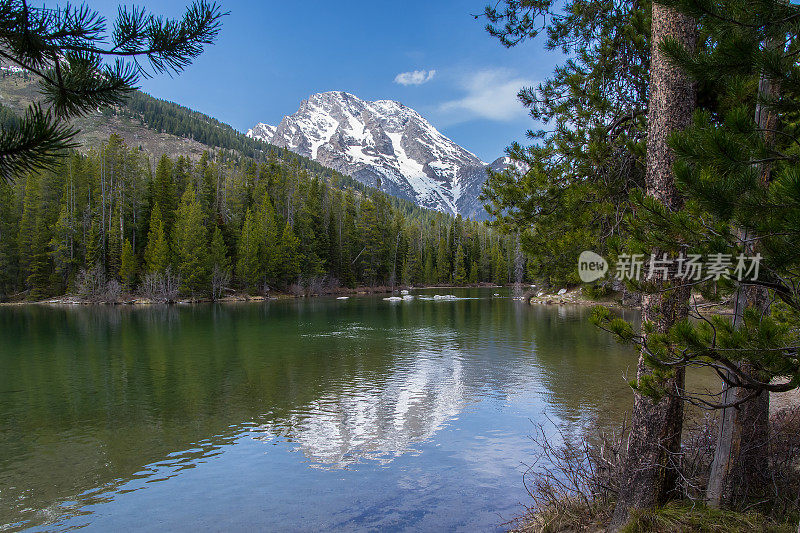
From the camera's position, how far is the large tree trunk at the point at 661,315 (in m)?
4.26

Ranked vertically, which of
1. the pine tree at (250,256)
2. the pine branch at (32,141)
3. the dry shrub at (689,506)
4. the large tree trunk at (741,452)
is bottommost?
the dry shrub at (689,506)

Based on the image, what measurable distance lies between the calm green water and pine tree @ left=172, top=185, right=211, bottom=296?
28.0m

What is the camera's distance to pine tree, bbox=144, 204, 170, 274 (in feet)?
157

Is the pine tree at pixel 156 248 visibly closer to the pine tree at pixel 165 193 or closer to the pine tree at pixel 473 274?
the pine tree at pixel 165 193

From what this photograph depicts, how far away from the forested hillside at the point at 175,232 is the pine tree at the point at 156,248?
0.13 metres

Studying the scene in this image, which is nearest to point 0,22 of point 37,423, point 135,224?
point 37,423

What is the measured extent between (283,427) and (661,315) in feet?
28.1

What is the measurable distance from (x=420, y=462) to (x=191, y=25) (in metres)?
7.73

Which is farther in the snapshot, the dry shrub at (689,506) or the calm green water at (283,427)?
the calm green water at (283,427)

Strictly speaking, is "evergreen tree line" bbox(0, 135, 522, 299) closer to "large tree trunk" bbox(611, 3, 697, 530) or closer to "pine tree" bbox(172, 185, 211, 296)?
"pine tree" bbox(172, 185, 211, 296)

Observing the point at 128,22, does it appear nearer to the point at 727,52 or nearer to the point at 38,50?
the point at 38,50

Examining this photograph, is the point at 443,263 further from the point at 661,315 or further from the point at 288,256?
the point at 661,315

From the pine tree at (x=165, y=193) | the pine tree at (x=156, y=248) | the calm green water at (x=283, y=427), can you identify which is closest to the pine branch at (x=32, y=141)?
the calm green water at (x=283, y=427)

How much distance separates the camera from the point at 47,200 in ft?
177
